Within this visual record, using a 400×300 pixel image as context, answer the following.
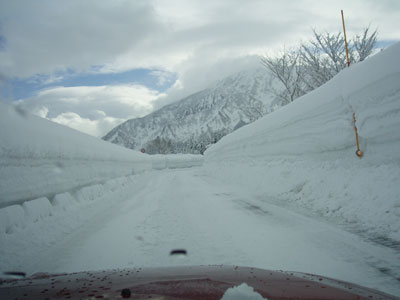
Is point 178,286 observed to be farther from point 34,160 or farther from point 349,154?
point 349,154

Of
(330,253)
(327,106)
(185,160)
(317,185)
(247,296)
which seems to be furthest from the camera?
(185,160)

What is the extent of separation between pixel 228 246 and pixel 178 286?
5.90 ft

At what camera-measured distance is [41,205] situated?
454 cm

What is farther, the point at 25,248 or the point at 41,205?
the point at 41,205

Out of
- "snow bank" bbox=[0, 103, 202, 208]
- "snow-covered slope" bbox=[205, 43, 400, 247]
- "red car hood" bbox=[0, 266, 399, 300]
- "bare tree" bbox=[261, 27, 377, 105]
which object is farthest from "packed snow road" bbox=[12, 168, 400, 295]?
"bare tree" bbox=[261, 27, 377, 105]

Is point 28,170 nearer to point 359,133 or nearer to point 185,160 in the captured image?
point 359,133

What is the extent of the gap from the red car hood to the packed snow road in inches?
35.3

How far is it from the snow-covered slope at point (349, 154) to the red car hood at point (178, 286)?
2.20m

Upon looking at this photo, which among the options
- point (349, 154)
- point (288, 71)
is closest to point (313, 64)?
point (288, 71)

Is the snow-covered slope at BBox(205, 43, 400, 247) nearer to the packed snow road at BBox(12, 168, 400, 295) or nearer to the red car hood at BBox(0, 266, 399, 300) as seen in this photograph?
the packed snow road at BBox(12, 168, 400, 295)

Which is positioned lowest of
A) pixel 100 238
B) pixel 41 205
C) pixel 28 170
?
pixel 100 238

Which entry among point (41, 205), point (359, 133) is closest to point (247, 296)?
point (41, 205)

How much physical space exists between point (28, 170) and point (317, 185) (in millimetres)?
6089

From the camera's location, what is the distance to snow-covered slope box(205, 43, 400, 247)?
386 cm
